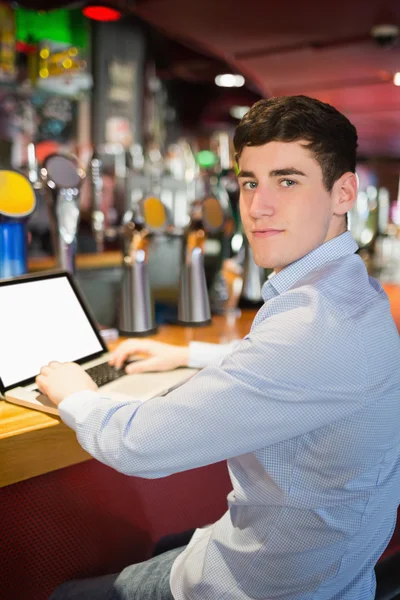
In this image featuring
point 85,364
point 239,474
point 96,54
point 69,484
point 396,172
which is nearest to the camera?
point 239,474

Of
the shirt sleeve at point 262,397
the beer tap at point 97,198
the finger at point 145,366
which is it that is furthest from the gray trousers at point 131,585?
the beer tap at point 97,198

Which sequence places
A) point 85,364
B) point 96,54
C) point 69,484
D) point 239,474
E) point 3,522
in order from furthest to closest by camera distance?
point 96,54, point 85,364, point 69,484, point 3,522, point 239,474

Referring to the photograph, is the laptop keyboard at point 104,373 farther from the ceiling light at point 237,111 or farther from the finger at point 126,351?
the ceiling light at point 237,111

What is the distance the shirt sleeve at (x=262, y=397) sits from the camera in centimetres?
90

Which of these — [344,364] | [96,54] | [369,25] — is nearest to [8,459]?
[344,364]

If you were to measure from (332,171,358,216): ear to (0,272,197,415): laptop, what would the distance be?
0.57 m

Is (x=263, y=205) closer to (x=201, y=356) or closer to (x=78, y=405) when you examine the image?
(x=78, y=405)

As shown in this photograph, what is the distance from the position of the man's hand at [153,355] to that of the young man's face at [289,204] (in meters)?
0.54

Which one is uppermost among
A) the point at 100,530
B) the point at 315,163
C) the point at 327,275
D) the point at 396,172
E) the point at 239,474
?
the point at 396,172

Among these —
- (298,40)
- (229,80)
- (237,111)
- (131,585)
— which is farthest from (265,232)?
(237,111)

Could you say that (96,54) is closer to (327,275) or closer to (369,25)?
(369,25)

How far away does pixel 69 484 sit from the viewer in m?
1.34

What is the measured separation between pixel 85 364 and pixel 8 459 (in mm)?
467

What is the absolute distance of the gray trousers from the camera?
1160 millimetres
